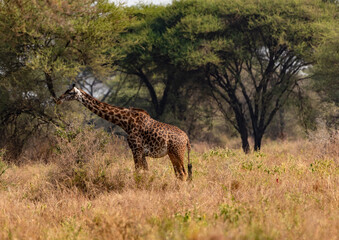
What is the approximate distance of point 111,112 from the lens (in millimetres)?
8383

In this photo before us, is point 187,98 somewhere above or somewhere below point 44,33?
below

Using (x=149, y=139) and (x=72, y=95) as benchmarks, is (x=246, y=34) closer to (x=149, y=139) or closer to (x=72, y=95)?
(x=72, y=95)

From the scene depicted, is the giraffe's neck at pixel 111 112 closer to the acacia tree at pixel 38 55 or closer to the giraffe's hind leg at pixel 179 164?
the giraffe's hind leg at pixel 179 164

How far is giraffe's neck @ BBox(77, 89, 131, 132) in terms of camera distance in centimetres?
823

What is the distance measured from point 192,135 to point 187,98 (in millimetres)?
2744

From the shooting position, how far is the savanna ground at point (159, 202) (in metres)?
4.66

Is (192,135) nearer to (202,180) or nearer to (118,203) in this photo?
(202,180)

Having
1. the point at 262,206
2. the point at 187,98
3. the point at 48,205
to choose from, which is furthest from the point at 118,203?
the point at 187,98

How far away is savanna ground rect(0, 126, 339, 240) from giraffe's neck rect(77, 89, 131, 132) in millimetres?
515

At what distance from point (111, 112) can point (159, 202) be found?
309 centimetres

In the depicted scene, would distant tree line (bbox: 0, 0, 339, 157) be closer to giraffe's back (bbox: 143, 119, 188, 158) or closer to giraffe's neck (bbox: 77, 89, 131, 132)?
giraffe's neck (bbox: 77, 89, 131, 132)

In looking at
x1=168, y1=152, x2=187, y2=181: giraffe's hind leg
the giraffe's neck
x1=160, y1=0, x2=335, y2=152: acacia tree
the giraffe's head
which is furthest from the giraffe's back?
x1=160, y1=0, x2=335, y2=152: acacia tree

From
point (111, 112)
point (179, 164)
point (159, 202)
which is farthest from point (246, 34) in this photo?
point (159, 202)

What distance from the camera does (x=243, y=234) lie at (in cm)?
394
